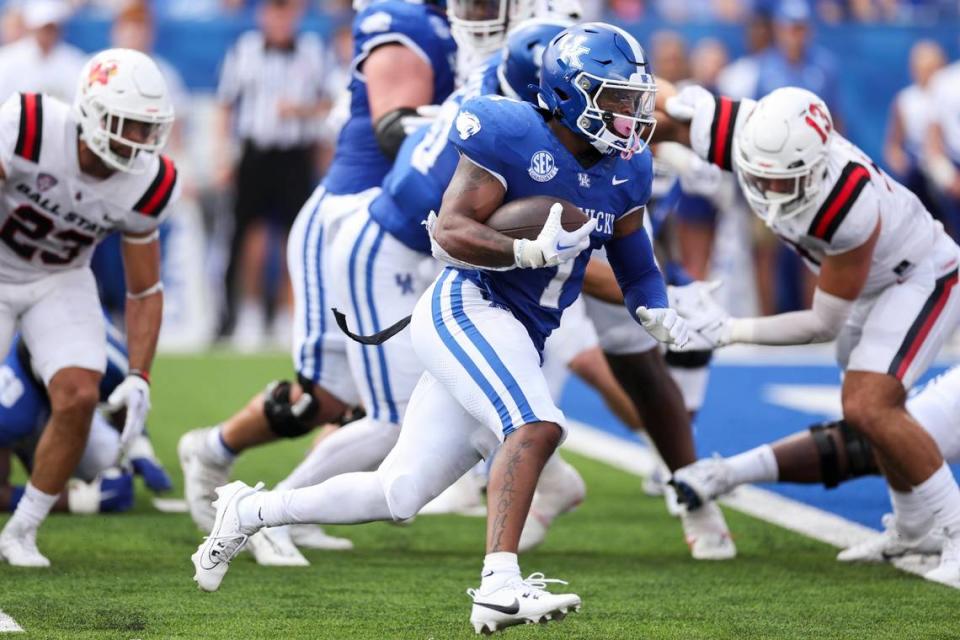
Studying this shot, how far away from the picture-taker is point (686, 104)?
5090 mm

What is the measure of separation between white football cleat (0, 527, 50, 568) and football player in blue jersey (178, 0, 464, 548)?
703 mm

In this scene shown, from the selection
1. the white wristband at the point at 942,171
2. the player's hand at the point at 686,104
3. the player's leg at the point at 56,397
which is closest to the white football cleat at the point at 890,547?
the player's hand at the point at 686,104

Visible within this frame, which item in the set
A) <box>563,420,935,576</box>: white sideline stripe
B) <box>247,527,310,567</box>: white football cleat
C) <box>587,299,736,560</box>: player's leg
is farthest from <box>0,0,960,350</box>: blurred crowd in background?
<box>247,527,310,567</box>: white football cleat

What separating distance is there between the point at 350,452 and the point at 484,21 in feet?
4.61

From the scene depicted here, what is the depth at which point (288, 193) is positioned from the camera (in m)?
11.5

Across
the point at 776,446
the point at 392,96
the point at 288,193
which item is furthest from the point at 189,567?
the point at 288,193

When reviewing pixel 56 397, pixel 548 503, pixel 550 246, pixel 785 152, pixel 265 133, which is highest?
pixel 550 246

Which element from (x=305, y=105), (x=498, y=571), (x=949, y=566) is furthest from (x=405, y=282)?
(x=305, y=105)

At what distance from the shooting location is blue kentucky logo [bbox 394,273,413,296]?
485 centimetres

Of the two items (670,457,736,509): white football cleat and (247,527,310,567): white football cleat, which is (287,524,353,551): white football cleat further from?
(670,457,736,509): white football cleat

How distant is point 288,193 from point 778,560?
7.03 metres

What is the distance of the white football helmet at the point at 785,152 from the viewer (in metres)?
4.67

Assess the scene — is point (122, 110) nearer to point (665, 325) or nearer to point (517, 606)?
point (665, 325)

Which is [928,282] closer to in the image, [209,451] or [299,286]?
[299,286]
